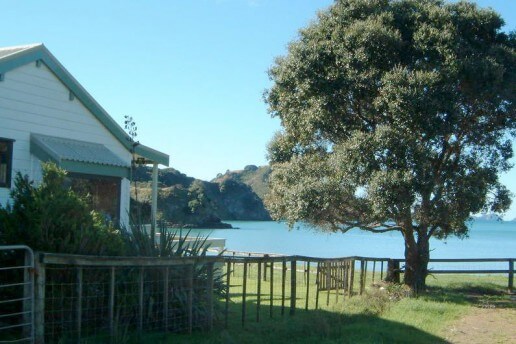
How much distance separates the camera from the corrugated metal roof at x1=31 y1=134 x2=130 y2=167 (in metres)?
13.0

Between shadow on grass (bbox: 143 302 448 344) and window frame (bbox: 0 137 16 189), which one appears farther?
window frame (bbox: 0 137 16 189)

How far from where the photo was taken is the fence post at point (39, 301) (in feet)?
25.9

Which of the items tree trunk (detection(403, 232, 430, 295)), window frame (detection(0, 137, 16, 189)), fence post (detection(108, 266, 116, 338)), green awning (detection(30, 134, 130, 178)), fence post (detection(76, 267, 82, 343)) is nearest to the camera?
fence post (detection(76, 267, 82, 343))

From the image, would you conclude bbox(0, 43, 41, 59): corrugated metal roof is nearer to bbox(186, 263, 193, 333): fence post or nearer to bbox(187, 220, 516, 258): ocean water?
bbox(186, 263, 193, 333): fence post

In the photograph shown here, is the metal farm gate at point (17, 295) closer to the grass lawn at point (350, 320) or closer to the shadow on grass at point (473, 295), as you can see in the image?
the grass lawn at point (350, 320)

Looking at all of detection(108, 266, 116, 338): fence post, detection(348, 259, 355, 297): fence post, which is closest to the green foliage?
detection(108, 266, 116, 338): fence post

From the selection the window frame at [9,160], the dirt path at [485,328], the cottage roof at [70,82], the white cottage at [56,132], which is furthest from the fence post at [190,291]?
the cottage roof at [70,82]

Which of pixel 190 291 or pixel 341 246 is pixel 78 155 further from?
pixel 341 246

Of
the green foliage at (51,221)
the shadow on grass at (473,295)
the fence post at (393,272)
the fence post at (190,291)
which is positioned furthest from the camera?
the fence post at (393,272)

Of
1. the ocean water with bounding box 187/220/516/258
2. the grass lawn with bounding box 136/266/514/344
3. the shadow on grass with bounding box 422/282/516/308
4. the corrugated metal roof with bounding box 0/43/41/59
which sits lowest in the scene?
the ocean water with bounding box 187/220/516/258

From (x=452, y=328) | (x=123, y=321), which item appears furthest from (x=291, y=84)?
(x=123, y=321)

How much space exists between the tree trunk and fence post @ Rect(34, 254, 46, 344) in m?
12.8

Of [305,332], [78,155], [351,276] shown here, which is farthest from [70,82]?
[351,276]

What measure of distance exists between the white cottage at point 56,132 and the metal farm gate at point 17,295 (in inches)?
165
